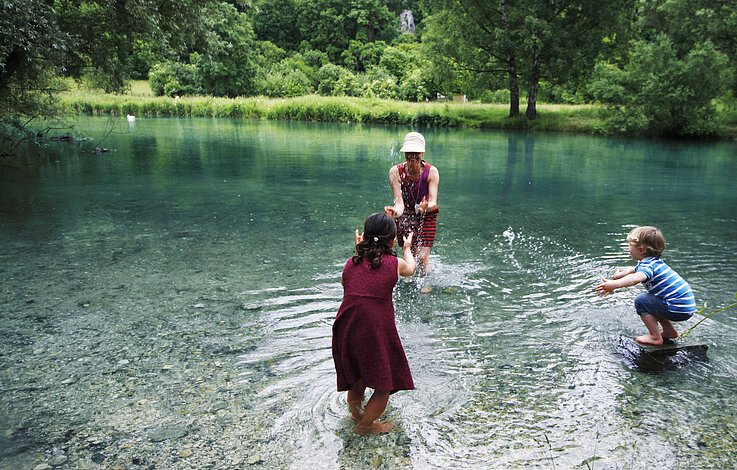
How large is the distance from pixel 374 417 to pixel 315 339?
1.87 m

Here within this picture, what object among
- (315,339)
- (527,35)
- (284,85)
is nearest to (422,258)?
(315,339)

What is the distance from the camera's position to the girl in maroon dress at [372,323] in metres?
3.84

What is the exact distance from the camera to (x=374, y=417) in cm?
404

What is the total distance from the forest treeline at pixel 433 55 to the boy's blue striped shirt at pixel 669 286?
40.6 feet

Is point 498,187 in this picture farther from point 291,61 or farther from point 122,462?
point 291,61

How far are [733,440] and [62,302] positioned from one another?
6.82 meters

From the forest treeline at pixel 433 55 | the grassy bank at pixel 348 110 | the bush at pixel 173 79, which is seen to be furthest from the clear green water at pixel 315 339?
the bush at pixel 173 79

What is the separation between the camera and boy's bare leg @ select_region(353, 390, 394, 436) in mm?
3934

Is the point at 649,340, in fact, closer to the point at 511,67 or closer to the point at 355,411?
the point at 355,411

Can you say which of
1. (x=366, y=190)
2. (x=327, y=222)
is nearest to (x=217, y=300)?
(x=327, y=222)

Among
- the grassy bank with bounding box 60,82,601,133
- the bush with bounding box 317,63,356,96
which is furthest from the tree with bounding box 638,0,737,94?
the bush with bounding box 317,63,356,96

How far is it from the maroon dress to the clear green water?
0.53 metres

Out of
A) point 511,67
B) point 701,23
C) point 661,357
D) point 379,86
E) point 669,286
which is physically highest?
point 701,23

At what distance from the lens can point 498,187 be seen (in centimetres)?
1647
